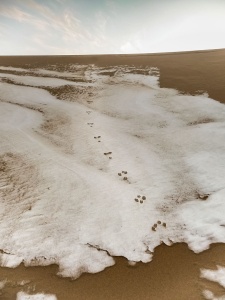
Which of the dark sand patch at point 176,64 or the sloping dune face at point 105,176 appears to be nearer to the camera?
the sloping dune face at point 105,176

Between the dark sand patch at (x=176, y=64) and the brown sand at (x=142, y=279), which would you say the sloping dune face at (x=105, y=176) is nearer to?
the brown sand at (x=142, y=279)

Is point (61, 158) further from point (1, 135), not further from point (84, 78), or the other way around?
point (84, 78)

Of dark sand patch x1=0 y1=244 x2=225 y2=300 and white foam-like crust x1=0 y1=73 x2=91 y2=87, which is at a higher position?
white foam-like crust x1=0 y1=73 x2=91 y2=87

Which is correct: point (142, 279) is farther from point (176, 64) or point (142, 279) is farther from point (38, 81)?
point (176, 64)

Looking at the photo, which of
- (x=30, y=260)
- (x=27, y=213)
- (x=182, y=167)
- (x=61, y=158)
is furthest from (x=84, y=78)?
(x=30, y=260)

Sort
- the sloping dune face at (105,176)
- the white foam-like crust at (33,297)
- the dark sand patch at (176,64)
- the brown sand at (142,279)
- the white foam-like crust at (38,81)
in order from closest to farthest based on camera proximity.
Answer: the white foam-like crust at (33,297) → the brown sand at (142,279) → the sloping dune face at (105,176) → the dark sand patch at (176,64) → the white foam-like crust at (38,81)

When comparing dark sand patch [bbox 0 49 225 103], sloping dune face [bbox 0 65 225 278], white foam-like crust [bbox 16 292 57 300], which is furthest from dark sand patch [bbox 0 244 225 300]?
dark sand patch [bbox 0 49 225 103]

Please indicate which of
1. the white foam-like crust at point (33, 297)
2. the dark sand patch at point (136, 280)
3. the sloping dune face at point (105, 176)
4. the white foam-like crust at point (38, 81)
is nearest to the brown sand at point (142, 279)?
the dark sand patch at point (136, 280)

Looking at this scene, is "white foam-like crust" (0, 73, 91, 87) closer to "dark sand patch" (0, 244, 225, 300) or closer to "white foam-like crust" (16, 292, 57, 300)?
"dark sand patch" (0, 244, 225, 300)
